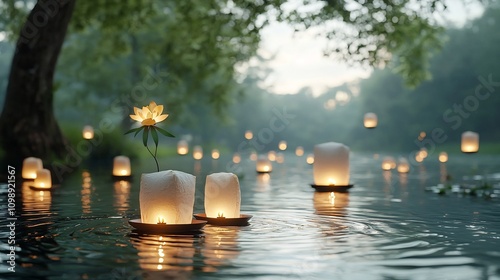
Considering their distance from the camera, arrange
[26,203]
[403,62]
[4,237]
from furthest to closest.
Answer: [403,62]
[26,203]
[4,237]

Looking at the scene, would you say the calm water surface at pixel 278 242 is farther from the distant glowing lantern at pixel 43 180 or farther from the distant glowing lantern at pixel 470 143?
the distant glowing lantern at pixel 470 143

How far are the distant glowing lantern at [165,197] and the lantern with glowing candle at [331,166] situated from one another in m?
9.14

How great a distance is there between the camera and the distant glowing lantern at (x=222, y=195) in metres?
12.4

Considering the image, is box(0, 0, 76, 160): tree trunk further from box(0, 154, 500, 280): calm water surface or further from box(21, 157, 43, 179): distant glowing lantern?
box(0, 154, 500, 280): calm water surface

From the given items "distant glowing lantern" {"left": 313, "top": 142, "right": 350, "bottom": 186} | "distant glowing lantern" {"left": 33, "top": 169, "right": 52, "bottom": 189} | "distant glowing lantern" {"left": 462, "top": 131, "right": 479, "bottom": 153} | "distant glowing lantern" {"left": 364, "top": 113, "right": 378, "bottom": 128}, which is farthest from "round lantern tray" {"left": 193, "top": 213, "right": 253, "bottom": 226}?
"distant glowing lantern" {"left": 364, "top": 113, "right": 378, "bottom": 128}

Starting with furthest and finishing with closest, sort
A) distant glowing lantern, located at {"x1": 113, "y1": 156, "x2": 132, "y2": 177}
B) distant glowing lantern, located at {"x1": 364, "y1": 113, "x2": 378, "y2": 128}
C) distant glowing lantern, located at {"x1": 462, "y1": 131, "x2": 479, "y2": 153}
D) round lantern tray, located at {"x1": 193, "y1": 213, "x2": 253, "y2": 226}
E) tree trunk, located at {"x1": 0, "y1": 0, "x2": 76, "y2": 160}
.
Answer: tree trunk, located at {"x1": 0, "y1": 0, "x2": 76, "y2": 160} < distant glowing lantern, located at {"x1": 364, "y1": 113, "x2": 378, "y2": 128} < distant glowing lantern, located at {"x1": 113, "y1": 156, "x2": 132, "y2": 177} < distant glowing lantern, located at {"x1": 462, "y1": 131, "x2": 479, "y2": 153} < round lantern tray, located at {"x1": 193, "y1": 213, "x2": 253, "y2": 226}

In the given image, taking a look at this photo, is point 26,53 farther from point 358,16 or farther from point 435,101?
point 435,101

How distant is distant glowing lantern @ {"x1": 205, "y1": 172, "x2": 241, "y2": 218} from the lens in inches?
489

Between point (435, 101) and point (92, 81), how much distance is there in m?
39.3

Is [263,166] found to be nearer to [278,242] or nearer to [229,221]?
[229,221]

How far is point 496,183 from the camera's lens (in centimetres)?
2500

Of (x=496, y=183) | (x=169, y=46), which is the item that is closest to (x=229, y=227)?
(x=496, y=183)

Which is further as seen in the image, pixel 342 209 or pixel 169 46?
pixel 169 46

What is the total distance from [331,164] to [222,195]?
8.28 meters
